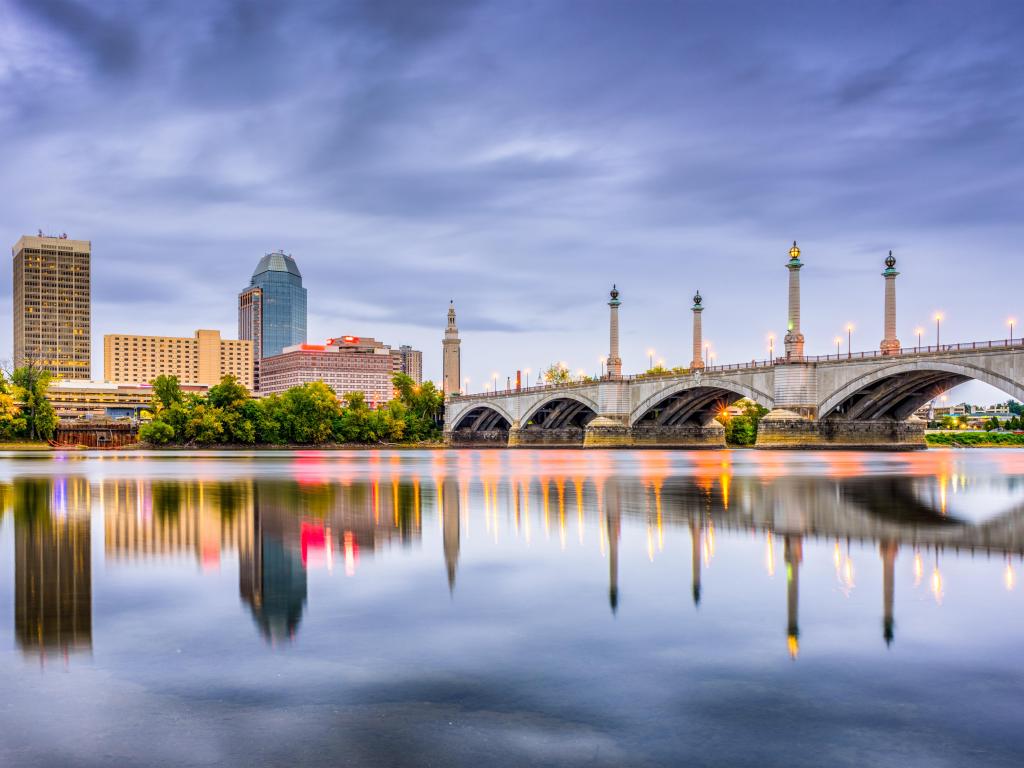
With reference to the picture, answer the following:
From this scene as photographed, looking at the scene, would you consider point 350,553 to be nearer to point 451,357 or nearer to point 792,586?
point 792,586

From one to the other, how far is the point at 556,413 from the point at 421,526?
127m

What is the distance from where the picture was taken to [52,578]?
45.3 ft

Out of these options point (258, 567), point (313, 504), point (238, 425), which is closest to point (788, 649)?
point (258, 567)

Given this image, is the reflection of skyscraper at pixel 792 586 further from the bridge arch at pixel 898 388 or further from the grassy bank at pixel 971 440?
the grassy bank at pixel 971 440

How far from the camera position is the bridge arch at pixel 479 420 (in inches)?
6555

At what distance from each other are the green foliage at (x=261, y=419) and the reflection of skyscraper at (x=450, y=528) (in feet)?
312

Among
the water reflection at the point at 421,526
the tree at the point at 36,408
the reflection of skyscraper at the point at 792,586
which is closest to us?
the reflection of skyscraper at the point at 792,586

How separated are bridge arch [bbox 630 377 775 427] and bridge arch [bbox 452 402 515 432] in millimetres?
43878

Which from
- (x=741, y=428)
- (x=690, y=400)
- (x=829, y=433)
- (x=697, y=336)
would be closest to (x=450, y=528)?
(x=829, y=433)

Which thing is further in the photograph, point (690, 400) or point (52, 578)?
point (690, 400)

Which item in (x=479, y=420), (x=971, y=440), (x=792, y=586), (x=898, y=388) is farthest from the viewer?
(x=479, y=420)

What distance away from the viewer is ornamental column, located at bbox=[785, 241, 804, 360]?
9600cm

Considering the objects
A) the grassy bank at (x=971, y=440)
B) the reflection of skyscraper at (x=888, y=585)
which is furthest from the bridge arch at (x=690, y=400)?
the reflection of skyscraper at (x=888, y=585)

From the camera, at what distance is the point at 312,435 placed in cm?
13500
